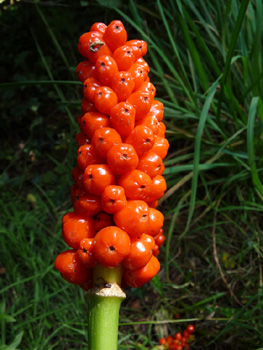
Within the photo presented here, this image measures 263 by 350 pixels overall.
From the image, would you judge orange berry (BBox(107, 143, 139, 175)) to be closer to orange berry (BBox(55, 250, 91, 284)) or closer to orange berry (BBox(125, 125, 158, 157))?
orange berry (BBox(125, 125, 158, 157))

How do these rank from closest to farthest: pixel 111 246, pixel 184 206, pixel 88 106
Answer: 1. pixel 111 246
2. pixel 88 106
3. pixel 184 206

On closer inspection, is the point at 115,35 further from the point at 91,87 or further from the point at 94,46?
the point at 91,87

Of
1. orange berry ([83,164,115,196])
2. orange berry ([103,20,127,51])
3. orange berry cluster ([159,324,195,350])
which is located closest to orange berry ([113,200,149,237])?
orange berry ([83,164,115,196])

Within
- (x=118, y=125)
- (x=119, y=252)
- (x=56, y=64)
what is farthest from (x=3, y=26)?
(x=119, y=252)

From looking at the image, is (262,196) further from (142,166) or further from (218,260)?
(142,166)

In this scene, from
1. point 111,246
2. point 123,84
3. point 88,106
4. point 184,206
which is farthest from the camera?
point 184,206

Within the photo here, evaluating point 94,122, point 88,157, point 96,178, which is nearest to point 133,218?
point 96,178

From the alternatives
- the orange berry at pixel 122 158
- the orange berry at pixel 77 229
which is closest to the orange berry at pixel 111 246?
the orange berry at pixel 77 229
